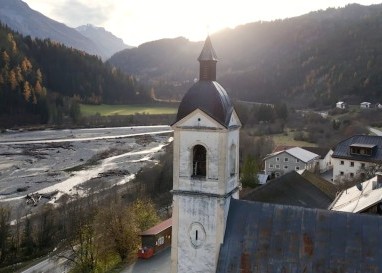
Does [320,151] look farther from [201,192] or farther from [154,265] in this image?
[201,192]

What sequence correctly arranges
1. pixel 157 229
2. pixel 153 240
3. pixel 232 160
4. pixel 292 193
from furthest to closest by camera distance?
pixel 157 229, pixel 292 193, pixel 153 240, pixel 232 160

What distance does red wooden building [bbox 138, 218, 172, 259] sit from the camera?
34.0 metres

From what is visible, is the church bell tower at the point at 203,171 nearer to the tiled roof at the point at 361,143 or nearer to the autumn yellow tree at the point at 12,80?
the tiled roof at the point at 361,143

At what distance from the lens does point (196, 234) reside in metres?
19.1

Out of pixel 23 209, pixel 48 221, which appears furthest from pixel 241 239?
pixel 23 209

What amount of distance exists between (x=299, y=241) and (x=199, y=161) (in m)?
5.05

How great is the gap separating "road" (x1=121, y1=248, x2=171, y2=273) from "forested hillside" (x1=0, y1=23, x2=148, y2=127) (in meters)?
103

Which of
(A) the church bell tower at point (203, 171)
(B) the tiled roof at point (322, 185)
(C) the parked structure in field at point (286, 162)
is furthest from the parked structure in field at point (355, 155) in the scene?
(A) the church bell tower at point (203, 171)

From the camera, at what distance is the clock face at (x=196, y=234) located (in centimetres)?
1900

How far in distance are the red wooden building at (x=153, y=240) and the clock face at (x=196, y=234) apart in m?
15.5

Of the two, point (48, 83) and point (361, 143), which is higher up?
point (48, 83)

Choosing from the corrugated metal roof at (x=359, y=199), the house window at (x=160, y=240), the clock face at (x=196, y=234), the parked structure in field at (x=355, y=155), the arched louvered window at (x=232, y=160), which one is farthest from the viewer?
the parked structure in field at (x=355, y=155)

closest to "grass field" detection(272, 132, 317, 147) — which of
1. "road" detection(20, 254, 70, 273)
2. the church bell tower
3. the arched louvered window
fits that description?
"road" detection(20, 254, 70, 273)

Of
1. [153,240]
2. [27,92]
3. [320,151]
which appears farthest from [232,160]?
[27,92]
